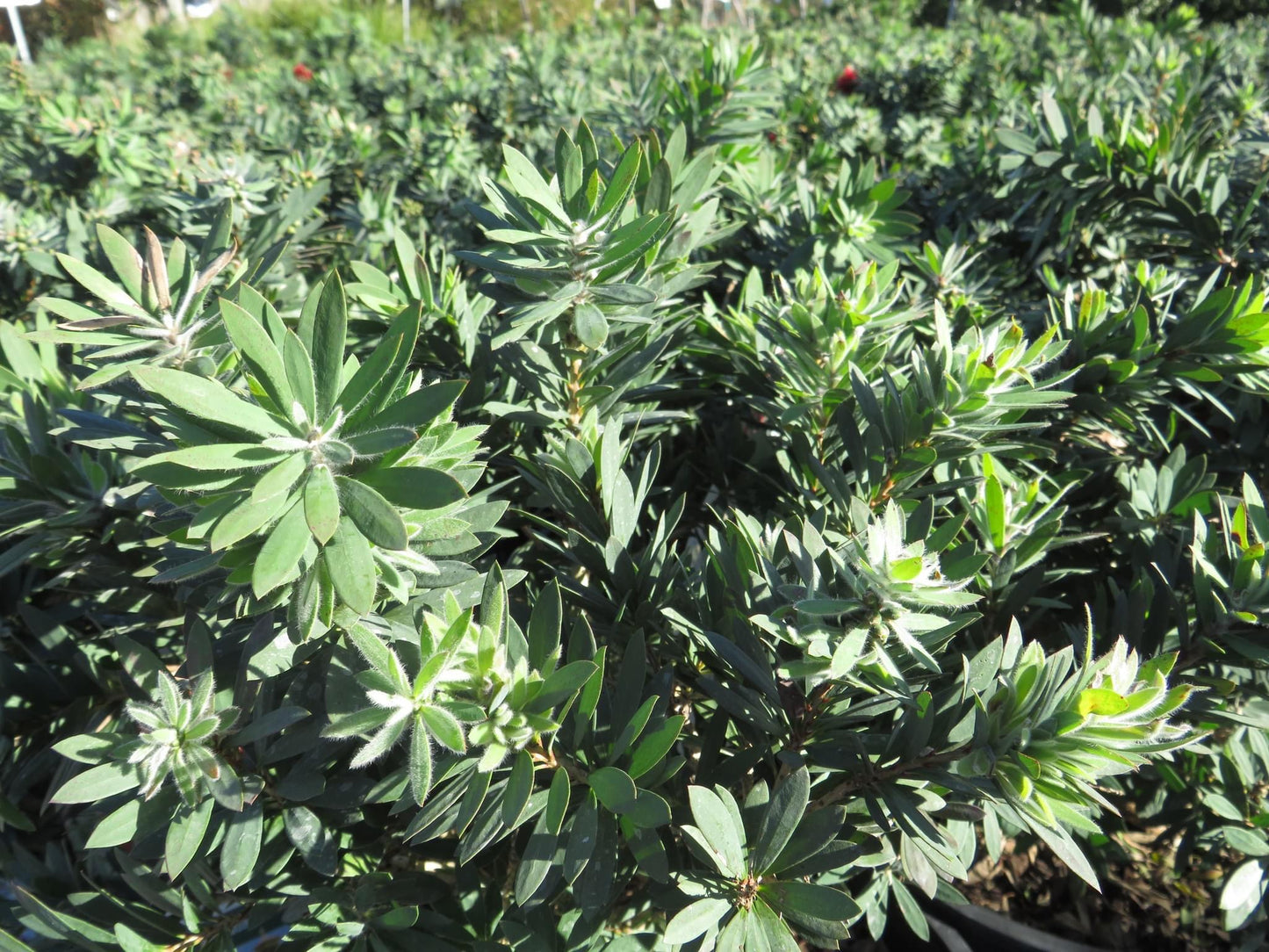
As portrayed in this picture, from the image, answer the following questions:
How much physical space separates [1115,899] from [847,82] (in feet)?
12.5

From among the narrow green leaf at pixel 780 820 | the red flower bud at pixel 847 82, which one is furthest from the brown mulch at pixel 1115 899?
the red flower bud at pixel 847 82

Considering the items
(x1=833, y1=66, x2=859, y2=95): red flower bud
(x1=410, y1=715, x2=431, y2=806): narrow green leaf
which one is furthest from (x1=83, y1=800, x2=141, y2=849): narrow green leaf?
(x1=833, y1=66, x2=859, y2=95): red flower bud

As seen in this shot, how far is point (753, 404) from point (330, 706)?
3.00ft

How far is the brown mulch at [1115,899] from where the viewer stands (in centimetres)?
197

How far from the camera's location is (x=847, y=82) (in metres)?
4.15

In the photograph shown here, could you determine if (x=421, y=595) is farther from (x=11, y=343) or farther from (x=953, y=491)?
(x=11, y=343)

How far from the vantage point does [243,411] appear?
0.87 metres

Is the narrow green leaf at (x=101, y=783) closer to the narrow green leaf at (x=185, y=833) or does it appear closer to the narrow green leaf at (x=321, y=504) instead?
the narrow green leaf at (x=185, y=833)

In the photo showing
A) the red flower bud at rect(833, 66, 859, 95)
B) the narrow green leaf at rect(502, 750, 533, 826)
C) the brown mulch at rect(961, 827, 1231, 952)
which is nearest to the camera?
the narrow green leaf at rect(502, 750, 533, 826)

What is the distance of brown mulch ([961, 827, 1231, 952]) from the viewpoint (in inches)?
77.6

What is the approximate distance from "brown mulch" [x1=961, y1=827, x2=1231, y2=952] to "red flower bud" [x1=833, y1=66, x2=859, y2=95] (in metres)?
3.66

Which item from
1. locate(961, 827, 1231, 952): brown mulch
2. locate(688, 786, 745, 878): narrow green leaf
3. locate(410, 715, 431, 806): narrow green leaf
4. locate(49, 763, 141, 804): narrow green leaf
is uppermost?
locate(410, 715, 431, 806): narrow green leaf

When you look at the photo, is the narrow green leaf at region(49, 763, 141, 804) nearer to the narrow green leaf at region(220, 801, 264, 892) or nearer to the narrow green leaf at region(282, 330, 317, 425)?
the narrow green leaf at region(220, 801, 264, 892)

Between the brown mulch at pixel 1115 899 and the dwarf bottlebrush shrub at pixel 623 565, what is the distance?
0.27 ft
